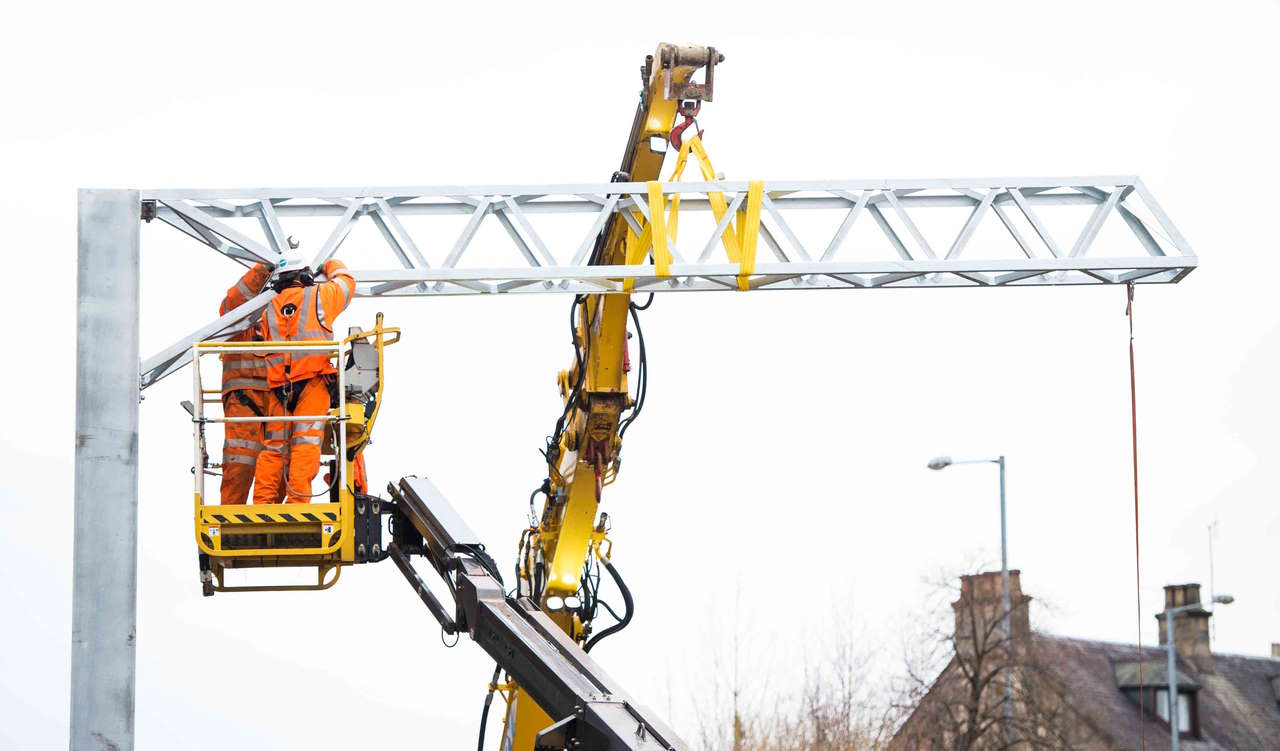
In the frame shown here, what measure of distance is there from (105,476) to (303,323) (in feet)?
5.42

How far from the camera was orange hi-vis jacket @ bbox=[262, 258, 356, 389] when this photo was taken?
12.0m

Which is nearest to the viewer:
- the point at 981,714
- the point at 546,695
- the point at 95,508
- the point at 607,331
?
the point at 546,695

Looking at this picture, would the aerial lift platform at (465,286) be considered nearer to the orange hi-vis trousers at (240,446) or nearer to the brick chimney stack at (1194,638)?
the orange hi-vis trousers at (240,446)

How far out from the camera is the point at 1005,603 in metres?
28.7

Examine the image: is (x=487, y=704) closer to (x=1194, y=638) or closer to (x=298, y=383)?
(x=298, y=383)

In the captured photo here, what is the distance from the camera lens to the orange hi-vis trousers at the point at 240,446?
1230 cm

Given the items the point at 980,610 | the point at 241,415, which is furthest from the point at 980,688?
the point at 241,415

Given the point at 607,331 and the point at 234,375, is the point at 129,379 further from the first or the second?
the point at 607,331

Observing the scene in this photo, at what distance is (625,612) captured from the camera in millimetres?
16141

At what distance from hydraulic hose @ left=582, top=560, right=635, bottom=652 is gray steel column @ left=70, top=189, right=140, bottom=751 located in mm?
5675

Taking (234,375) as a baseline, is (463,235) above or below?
above

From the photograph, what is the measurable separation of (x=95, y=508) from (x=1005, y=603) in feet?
65.3

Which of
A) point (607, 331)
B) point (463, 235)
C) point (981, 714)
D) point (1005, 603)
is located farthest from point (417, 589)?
point (981, 714)

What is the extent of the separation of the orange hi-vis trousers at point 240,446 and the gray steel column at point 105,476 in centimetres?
98
